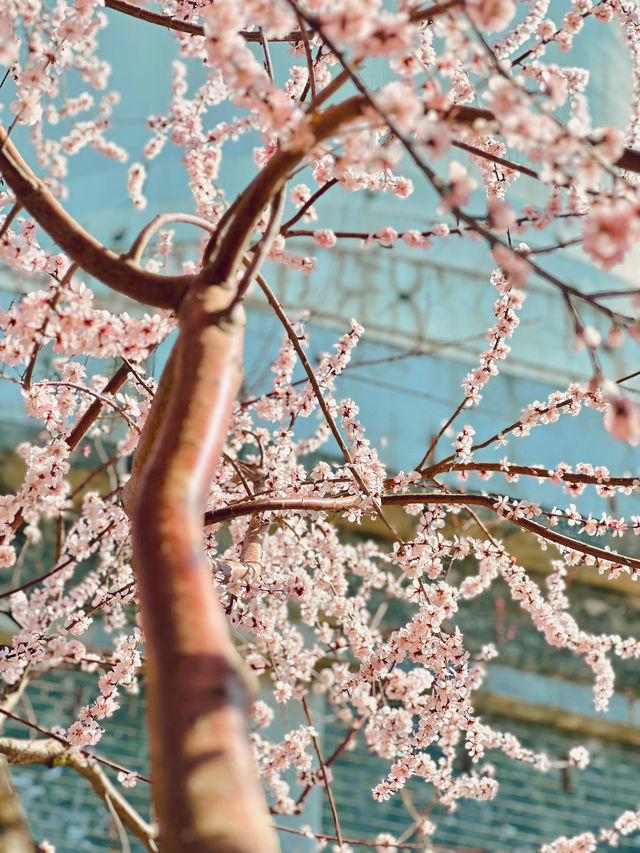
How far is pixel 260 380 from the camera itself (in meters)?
3.98

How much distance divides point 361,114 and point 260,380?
9.56ft

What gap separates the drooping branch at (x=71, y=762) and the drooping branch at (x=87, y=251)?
1772 mm

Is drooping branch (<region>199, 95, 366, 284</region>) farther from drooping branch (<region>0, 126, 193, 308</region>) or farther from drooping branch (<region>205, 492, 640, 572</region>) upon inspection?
drooping branch (<region>205, 492, 640, 572</region>)

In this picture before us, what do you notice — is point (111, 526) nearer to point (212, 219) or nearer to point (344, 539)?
point (212, 219)

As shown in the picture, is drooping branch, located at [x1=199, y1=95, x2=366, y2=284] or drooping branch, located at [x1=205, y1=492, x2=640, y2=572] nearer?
drooping branch, located at [x1=199, y1=95, x2=366, y2=284]

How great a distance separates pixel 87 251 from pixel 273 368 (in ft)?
5.37

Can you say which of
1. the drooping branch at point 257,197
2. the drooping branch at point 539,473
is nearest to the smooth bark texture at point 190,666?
the drooping branch at point 257,197

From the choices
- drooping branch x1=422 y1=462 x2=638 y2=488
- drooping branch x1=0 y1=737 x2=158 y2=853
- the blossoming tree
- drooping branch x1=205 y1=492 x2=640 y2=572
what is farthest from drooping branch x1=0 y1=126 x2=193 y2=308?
drooping branch x1=0 y1=737 x2=158 y2=853

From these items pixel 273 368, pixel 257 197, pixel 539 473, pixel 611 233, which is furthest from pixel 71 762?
pixel 611 233

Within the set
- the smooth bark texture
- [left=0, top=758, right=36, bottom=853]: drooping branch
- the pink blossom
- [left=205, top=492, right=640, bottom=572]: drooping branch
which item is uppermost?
[left=205, top=492, right=640, bottom=572]: drooping branch

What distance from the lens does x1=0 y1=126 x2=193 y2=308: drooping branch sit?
48.8 inches

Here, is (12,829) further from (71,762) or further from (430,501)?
(71,762)

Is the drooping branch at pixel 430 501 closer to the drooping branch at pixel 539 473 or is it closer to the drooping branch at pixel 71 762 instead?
the drooping branch at pixel 539 473

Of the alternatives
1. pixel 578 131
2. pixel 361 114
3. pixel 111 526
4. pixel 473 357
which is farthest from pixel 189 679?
pixel 473 357
